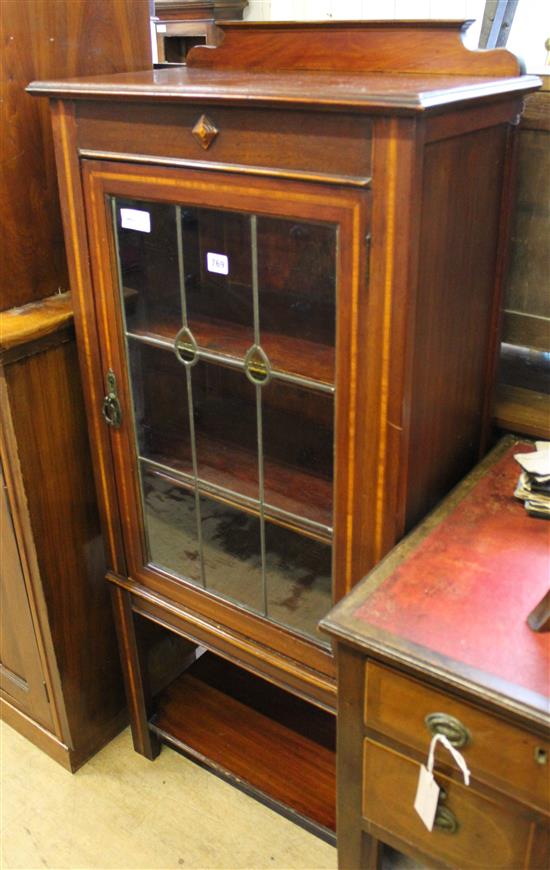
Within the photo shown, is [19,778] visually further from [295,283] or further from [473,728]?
[295,283]

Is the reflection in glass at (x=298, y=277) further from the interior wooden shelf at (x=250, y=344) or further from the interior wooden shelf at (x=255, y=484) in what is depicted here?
the interior wooden shelf at (x=255, y=484)

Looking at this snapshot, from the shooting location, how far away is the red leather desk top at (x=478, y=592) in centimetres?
89

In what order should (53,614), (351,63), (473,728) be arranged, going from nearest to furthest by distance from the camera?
(473,728) < (351,63) < (53,614)

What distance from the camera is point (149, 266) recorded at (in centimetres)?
120

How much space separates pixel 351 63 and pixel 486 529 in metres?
0.70

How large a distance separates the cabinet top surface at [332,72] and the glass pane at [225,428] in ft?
1.28

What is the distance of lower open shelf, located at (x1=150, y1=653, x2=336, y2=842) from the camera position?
1543mm

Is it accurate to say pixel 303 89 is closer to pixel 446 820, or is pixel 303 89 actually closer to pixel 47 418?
pixel 47 418

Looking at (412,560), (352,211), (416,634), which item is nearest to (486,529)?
(412,560)

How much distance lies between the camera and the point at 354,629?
94 cm

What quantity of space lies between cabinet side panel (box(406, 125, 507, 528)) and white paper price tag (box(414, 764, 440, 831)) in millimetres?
326

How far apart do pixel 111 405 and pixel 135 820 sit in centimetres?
85

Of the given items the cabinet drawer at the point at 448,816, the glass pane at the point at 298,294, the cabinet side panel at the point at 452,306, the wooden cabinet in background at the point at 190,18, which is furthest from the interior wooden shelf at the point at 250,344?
the wooden cabinet in background at the point at 190,18

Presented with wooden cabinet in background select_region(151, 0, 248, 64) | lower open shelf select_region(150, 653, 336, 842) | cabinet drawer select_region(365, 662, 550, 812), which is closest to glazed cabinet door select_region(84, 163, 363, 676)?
cabinet drawer select_region(365, 662, 550, 812)
